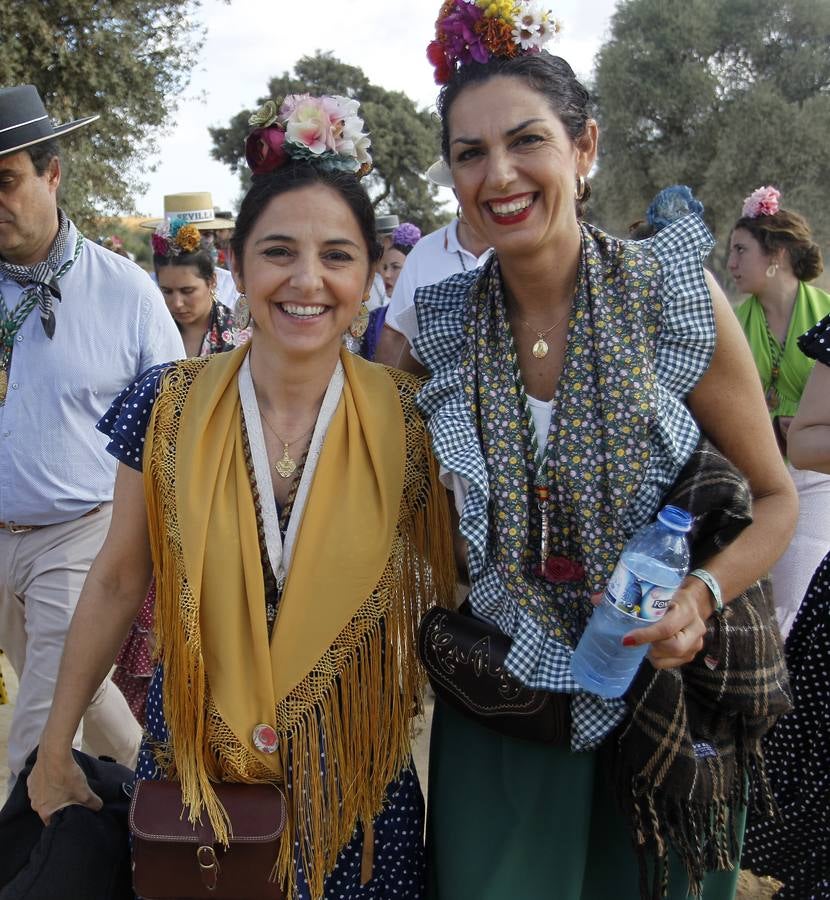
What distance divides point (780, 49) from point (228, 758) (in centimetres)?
2548

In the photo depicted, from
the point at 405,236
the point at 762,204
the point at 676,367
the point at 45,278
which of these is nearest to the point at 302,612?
the point at 676,367

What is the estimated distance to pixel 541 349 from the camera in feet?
7.16

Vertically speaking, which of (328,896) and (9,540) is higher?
(9,540)

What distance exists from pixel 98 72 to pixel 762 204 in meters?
11.0

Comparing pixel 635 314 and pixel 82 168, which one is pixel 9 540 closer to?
pixel 635 314

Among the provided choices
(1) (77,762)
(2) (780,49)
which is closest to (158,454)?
(1) (77,762)

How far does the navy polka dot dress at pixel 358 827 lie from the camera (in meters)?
2.22

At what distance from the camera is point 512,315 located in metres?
2.26

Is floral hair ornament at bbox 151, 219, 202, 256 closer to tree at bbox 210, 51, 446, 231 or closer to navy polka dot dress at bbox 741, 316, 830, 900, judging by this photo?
navy polka dot dress at bbox 741, 316, 830, 900

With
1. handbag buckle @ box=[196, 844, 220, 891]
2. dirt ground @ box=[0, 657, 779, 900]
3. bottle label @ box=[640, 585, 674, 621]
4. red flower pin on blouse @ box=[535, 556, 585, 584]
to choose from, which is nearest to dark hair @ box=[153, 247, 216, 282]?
dirt ground @ box=[0, 657, 779, 900]

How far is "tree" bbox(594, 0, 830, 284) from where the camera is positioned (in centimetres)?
2220

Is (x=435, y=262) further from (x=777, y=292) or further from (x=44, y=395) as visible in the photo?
(x=777, y=292)

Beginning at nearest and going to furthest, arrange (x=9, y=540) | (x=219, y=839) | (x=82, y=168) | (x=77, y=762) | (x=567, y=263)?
(x=219, y=839) < (x=567, y=263) < (x=77, y=762) < (x=9, y=540) < (x=82, y=168)

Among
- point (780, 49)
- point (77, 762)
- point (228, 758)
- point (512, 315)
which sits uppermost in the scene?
point (780, 49)
